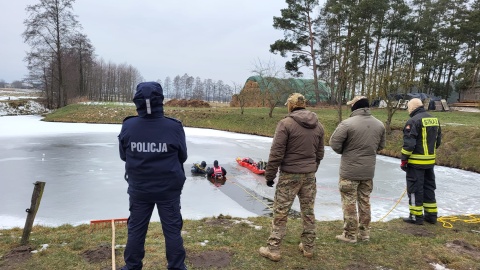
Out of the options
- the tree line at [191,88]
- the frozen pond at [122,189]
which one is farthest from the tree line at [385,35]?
the tree line at [191,88]

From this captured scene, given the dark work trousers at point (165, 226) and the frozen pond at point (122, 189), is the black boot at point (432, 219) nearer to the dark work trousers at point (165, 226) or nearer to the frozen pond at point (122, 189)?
the frozen pond at point (122, 189)

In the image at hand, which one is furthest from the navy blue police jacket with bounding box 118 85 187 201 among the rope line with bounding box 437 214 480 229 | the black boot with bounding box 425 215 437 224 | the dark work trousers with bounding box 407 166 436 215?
the rope line with bounding box 437 214 480 229

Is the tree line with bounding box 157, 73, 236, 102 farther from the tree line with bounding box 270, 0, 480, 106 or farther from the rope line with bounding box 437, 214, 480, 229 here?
the rope line with bounding box 437, 214, 480, 229

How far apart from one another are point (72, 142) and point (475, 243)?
13.0 metres

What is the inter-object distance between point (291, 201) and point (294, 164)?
14.7 inches

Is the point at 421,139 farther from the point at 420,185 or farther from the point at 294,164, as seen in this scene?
the point at 294,164

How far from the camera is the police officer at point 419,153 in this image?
4.24 m

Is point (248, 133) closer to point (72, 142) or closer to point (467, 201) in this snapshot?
point (72, 142)

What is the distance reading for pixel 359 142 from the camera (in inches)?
142

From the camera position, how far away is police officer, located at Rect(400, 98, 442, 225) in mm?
4238

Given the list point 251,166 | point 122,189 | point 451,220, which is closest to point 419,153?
point 451,220

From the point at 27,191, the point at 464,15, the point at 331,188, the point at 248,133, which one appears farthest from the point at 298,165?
the point at 464,15

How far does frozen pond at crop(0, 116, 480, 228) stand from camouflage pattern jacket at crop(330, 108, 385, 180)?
5.92ft

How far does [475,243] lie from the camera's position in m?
3.82
